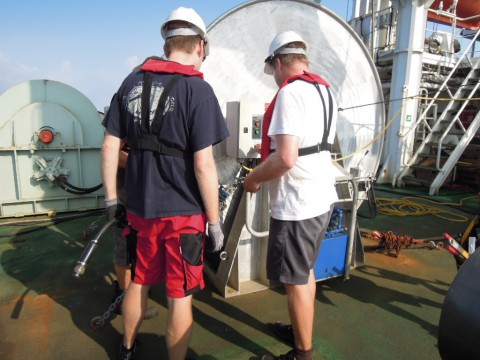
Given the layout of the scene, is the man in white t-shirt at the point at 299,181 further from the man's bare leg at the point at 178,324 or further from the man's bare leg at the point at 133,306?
the man's bare leg at the point at 133,306

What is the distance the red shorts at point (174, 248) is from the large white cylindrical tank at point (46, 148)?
4.23 metres

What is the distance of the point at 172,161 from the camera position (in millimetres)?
1761

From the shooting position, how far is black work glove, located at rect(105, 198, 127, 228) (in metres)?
2.02

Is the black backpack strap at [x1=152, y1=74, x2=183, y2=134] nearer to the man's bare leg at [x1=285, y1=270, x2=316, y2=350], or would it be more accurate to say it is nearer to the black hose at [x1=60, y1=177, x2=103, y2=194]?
the man's bare leg at [x1=285, y1=270, x2=316, y2=350]

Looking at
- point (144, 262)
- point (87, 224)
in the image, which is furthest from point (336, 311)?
point (87, 224)

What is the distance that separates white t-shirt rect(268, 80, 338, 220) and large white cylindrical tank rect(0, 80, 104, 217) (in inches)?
181

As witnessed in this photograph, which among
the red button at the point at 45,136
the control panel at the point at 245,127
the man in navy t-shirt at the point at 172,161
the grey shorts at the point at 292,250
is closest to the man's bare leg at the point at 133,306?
the man in navy t-shirt at the point at 172,161

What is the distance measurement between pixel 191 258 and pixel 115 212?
0.62 meters

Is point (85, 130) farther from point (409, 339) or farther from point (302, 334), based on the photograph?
point (409, 339)

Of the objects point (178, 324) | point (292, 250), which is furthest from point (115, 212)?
point (292, 250)

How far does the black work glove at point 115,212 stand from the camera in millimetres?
2023

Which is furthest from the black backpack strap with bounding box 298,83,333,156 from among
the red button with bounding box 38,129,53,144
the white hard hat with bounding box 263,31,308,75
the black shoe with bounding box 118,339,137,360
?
the red button with bounding box 38,129,53,144

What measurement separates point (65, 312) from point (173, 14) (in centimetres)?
251

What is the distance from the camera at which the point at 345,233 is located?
3.14m
